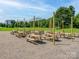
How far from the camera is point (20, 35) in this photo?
23578 mm

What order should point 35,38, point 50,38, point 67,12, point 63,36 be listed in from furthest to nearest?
point 67,12, point 63,36, point 50,38, point 35,38

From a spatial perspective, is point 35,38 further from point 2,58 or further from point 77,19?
point 77,19

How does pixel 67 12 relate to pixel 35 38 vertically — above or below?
above

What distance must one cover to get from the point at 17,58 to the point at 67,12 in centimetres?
6094

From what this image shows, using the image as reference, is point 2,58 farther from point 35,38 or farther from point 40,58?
point 35,38

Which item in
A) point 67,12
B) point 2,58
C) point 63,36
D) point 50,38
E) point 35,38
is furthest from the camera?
point 67,12

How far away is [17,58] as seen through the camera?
30.8 feet

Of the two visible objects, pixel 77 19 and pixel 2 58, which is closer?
pixel 2 58

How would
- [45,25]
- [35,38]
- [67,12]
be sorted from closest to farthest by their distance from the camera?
[35,38]
[45,25]
[67,12]

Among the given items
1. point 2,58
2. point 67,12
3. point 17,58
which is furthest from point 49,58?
point 67,12

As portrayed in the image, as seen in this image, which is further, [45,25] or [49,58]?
[45,25]

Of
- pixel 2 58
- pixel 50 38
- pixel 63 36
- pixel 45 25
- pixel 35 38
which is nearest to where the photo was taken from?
pixel 2 58

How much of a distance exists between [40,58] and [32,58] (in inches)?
14.5

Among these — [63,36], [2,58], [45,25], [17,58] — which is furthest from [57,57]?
[45,25]
